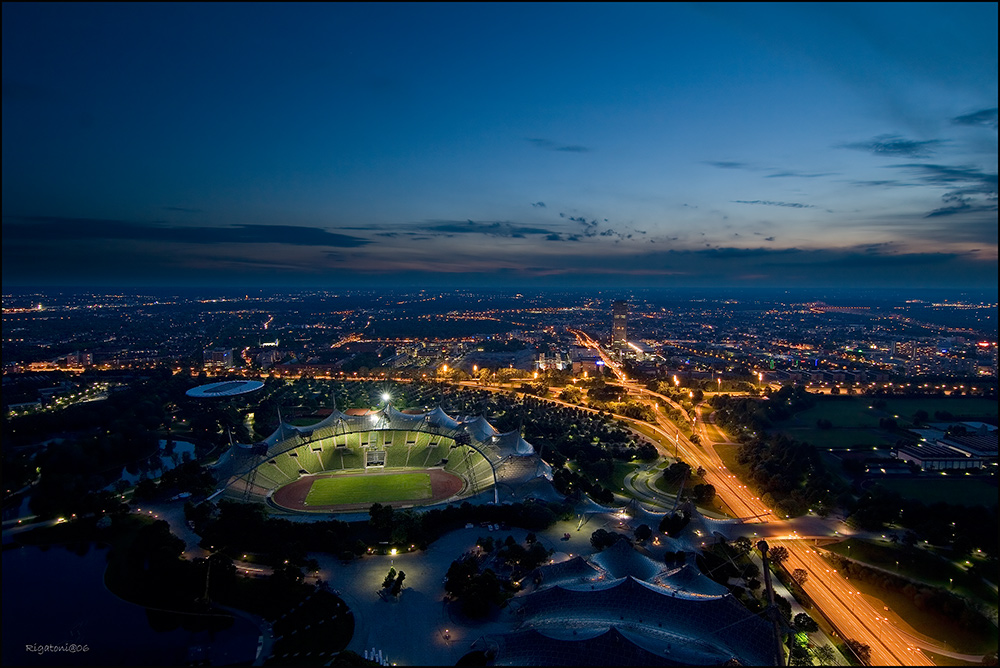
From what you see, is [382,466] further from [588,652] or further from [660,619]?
[588,652]

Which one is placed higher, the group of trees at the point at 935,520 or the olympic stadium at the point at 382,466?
the group of trees at the point at 935,520

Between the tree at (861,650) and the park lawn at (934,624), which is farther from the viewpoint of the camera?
the park lawn at (934,624)

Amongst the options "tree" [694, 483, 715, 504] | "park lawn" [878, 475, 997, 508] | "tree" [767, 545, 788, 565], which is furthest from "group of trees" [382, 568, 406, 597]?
"park lawn" [878, 475, 997, 508]

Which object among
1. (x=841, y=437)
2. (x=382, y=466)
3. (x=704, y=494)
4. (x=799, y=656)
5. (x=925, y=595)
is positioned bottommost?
(x=382, y=466)

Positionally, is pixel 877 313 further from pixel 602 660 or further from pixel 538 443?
pixel 602 660

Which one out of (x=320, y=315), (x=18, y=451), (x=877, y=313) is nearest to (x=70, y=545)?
(x=18, y=451)

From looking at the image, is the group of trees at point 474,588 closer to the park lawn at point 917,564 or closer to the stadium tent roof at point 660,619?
the stadium tent roof at point 660,619

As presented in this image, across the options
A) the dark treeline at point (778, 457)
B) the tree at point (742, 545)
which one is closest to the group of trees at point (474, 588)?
the tree at point (742, 545)

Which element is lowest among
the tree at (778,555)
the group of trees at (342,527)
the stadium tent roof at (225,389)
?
the stadium tent roof at (225,389)

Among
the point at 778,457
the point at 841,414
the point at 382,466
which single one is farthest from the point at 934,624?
the point at 841,414
